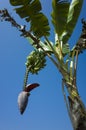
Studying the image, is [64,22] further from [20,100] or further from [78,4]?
[20,100]

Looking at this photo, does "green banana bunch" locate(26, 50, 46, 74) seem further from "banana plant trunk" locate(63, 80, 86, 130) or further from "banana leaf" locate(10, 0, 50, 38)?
"banana plant trunk" locate(63, 80, 86, 130)

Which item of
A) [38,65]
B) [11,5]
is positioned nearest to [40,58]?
[38,65]

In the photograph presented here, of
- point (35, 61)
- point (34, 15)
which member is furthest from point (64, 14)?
point (35, 61)

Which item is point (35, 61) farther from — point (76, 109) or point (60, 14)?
point (76, 109)

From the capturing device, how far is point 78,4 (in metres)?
4.66

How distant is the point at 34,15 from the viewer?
4.61m

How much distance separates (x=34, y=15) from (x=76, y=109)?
1760 millimetres

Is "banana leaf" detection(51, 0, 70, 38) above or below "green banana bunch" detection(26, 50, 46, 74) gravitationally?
A: above

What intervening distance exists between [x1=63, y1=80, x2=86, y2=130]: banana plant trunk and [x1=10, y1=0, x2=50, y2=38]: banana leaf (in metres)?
1.21

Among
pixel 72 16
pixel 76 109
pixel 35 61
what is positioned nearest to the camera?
pixel 76 109

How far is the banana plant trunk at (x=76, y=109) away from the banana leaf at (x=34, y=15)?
1.21 m

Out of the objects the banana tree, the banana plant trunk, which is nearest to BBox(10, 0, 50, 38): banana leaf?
the banana tree

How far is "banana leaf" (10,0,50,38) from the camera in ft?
14.9

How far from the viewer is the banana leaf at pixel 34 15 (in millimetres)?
4539
